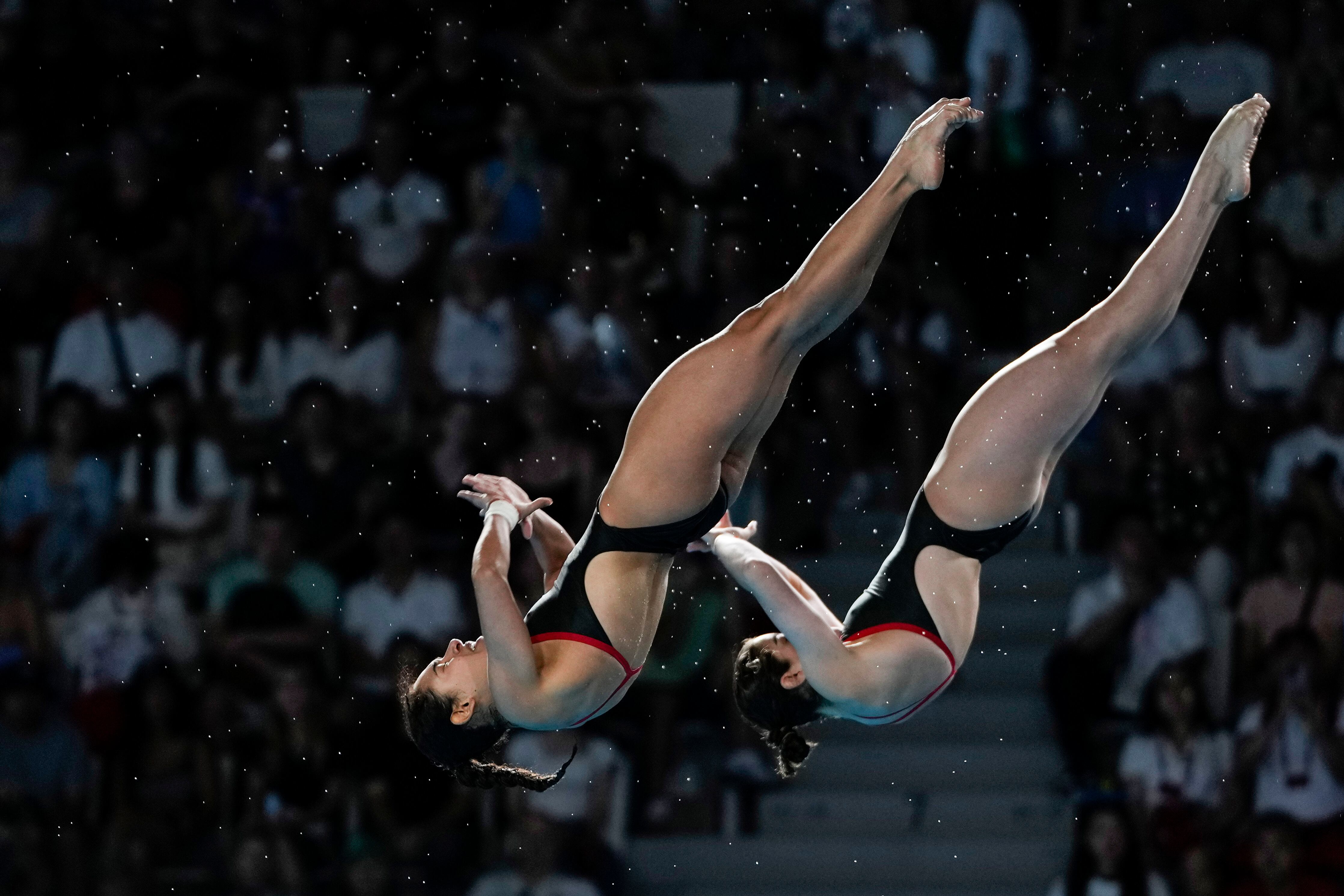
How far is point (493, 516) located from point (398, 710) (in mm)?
2676

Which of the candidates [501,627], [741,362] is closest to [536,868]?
[501,627]

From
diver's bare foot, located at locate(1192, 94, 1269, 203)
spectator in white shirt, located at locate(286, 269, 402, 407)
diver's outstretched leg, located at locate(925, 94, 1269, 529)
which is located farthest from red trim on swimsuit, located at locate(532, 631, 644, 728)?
spectator in white shirt, located at locate(286, 269, 402, 407)

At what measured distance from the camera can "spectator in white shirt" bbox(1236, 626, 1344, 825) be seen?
7.10 m

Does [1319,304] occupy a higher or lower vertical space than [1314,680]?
higher

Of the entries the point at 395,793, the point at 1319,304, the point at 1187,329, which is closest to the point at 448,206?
the point at 395,793

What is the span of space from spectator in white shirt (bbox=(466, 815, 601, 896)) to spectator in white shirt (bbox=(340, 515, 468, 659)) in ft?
3.33

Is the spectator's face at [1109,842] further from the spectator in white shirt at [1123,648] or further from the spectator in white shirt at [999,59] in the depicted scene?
the spectator in white shirt at [999,59]

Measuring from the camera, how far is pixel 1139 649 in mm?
7336

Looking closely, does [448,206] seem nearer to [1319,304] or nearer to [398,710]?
[398,710]

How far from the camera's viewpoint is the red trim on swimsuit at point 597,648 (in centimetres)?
504

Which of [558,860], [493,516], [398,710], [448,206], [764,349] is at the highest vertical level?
[448,206]

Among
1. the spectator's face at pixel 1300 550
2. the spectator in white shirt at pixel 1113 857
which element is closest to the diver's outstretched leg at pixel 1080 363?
the spectator in white shirt at pixel 1113 857

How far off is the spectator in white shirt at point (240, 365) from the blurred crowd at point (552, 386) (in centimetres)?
2

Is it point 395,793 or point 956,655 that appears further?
point 395,793
